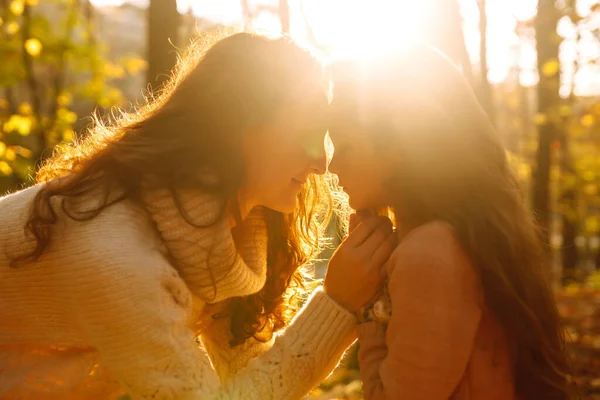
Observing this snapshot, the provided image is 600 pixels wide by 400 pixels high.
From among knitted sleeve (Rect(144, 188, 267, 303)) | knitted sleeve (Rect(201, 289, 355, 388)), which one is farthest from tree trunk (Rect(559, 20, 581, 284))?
knitted sleeve (Rect(144, 188, 267, 303))

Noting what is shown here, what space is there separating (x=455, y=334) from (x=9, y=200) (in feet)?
5.44

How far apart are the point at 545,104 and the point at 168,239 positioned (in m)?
10.8

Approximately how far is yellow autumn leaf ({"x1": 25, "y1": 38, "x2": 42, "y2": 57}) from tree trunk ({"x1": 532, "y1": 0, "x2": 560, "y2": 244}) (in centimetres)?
658

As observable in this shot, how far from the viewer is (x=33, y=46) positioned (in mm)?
8211

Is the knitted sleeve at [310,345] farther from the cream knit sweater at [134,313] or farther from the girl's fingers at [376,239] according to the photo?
the girl's fingers at [376,239]

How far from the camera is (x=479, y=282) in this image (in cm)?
237

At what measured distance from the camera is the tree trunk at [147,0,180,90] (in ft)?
16.3

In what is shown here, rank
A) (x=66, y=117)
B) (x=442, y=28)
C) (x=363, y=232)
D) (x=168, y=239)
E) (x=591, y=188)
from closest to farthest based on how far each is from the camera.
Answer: (x=168, y=239) < (x=363, y=232) < (x=442, y=28) < (x=66, y=117) < (x=591, y=188)

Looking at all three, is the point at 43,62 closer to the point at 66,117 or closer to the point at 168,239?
the point at 66,117

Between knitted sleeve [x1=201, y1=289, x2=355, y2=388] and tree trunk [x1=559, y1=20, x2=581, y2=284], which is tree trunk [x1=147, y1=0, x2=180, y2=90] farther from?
tree trunk [x1=559, y1=20, x2=581, y2=284]

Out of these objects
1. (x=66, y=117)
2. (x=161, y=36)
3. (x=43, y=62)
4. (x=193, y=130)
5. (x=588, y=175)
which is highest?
(x=43, y=62)

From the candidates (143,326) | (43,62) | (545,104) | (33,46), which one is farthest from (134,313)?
(545,104)

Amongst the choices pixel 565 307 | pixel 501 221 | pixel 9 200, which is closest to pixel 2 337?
pixel 9 200

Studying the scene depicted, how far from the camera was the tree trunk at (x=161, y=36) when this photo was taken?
4.96 m
